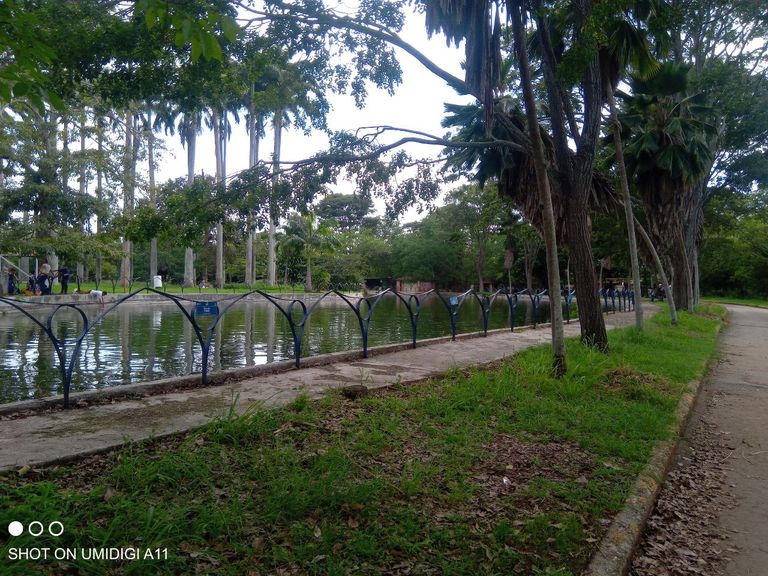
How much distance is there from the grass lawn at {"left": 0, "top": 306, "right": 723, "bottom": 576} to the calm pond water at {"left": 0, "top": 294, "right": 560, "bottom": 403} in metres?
3.94

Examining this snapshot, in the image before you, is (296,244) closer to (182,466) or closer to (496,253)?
(496,253)

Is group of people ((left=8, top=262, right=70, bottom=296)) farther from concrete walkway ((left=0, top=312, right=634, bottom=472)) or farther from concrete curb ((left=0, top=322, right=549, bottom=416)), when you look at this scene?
concrete walkway ((left=0, top=312, right=634, bottom=472))

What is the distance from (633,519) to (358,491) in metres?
1.73

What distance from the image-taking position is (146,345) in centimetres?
1091

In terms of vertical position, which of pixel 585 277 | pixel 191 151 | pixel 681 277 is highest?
pixel 191 151

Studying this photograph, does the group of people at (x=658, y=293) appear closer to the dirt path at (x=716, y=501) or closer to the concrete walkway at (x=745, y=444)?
the concrete walkway at (x=745, y=444)

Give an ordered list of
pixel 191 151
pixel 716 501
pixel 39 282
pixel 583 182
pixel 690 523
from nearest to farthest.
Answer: pixel 690 523 < pixel 716 501 < pixel 583 182 < pixel 39 282 < pixel 191 151

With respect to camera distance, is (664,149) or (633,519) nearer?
(633,519)

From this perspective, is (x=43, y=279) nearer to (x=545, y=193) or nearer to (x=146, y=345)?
(x=146, y=345)

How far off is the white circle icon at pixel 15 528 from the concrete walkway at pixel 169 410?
0.97 metres

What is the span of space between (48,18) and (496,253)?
51.6 m

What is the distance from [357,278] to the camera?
45.1 meters

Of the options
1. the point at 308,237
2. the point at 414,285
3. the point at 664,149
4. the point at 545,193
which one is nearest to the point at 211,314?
the point at 545,193

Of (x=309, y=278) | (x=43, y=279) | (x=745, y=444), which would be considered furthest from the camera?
(x=309, y=278)
